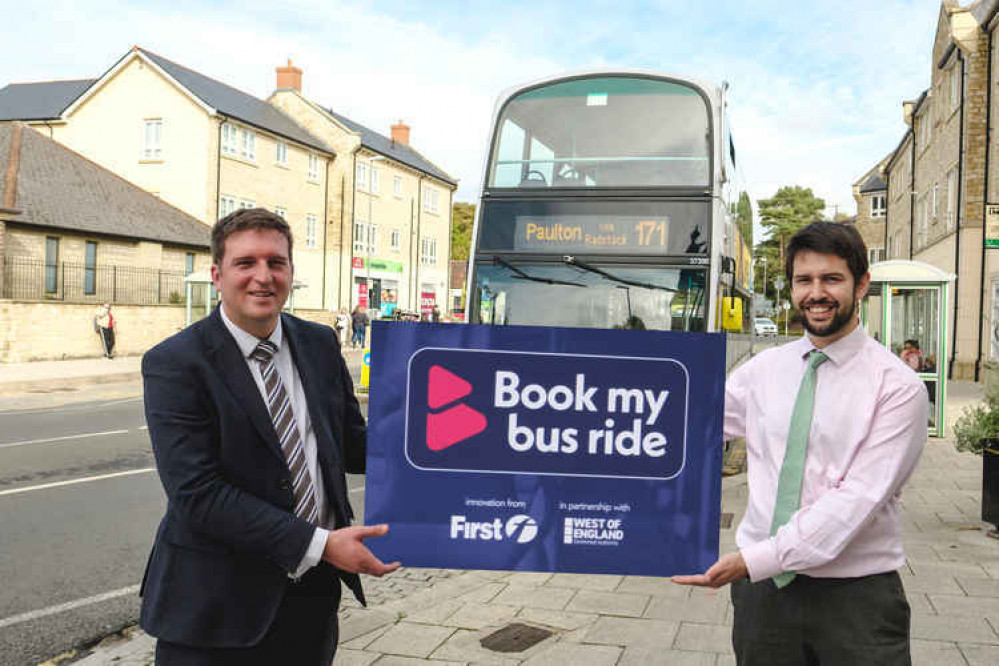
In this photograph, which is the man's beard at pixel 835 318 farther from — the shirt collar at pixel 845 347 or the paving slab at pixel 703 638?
the paving slab at pixel 703 638

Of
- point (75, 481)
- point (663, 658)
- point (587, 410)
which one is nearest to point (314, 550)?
point (587, 410)

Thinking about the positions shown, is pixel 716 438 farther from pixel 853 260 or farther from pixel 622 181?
pixel 622 181

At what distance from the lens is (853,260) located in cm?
239

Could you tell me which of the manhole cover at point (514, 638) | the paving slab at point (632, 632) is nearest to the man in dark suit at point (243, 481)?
the manhole cover at point (514, 638)

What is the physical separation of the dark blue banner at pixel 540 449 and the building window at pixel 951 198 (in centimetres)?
2731

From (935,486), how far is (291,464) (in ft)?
28.8

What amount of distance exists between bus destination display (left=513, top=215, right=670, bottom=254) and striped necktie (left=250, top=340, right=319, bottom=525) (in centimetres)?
686

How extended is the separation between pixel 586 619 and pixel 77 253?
28.0 m

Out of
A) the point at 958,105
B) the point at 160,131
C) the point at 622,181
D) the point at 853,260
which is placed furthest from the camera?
the point at 160,131

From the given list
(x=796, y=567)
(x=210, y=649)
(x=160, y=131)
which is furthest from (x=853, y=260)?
(x=160, y=131)

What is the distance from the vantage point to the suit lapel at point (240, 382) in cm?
230

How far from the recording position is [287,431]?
2.39 meters

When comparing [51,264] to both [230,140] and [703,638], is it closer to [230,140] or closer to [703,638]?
[230,140]

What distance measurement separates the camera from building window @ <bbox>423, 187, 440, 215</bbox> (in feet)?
186
